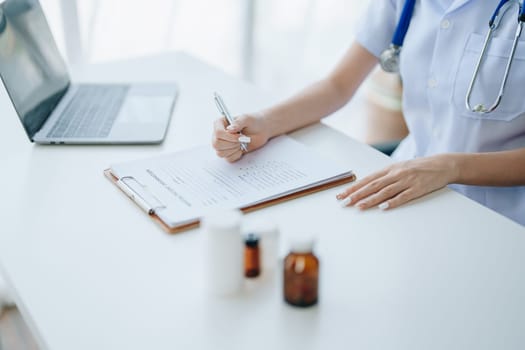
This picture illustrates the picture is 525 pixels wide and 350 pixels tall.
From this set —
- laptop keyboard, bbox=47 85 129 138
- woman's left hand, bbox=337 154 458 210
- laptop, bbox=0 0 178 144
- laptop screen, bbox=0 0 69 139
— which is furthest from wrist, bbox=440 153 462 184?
laptop screen, bbox=0 0 69 139

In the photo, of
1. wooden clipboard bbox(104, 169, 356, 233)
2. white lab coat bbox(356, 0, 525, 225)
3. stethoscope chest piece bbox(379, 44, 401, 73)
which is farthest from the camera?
stethoscope chest piece bbox(379, 44, 401, 73)

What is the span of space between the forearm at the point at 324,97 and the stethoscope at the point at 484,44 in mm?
65

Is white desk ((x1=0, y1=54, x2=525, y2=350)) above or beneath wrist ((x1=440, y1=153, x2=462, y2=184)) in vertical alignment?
beneath

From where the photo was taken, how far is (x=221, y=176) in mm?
1091

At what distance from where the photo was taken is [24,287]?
0.82 metres

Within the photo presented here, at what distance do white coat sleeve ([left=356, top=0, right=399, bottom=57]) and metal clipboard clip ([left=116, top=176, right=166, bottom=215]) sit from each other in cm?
66

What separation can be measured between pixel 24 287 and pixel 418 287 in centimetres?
54

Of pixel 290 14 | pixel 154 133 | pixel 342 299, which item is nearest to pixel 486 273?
pixel 342 299

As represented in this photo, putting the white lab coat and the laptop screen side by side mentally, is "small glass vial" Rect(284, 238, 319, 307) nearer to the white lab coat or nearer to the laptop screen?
the white lab coat

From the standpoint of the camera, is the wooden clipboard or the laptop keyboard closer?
the wooden clipboard

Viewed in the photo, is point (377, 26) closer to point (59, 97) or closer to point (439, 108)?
point (439, 108)

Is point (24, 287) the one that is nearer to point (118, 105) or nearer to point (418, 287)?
point (418, 287)

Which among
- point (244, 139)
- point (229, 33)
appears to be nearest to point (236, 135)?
point (244, 139)

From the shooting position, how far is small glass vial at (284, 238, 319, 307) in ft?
2.39
